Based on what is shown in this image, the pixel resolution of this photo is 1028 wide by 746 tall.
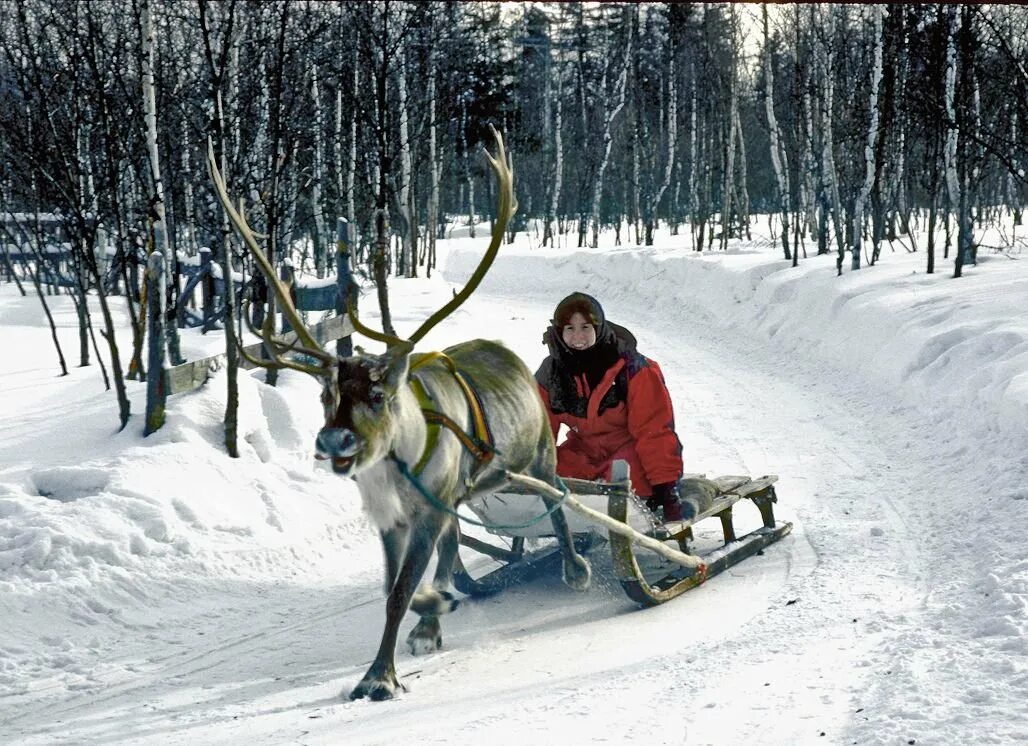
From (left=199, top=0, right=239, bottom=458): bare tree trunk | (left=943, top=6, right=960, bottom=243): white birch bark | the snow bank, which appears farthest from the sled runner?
(left=943, top=6, right=960, bottom=243): white birch bark

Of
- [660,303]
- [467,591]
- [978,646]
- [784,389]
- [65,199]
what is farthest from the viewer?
[660,303]

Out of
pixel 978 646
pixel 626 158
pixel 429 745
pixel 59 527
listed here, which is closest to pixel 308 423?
pixel 59 527

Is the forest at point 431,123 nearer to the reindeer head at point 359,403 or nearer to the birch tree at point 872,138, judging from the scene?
the birch tree at point 872,138

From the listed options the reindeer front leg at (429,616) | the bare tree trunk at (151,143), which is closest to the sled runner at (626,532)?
the reindeer front leg at (429,616)

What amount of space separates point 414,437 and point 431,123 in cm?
1537

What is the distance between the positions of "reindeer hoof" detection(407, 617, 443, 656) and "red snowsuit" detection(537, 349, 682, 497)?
1493 mm

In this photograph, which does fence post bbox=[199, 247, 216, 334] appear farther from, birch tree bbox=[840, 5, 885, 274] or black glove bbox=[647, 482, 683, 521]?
birch tree bbox=[840, 5, 885, 274]

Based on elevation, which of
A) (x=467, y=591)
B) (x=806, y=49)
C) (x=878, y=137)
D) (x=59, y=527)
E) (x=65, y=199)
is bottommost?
(x=467, y=591)

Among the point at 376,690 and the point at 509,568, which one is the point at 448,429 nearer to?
the point at 376,690

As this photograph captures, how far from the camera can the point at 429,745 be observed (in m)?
3.54

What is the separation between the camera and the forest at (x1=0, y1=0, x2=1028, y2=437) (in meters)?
8.65

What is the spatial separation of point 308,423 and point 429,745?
4538 mm

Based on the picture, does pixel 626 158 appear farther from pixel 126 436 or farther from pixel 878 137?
pixel 126 436

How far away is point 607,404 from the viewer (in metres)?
5.68
